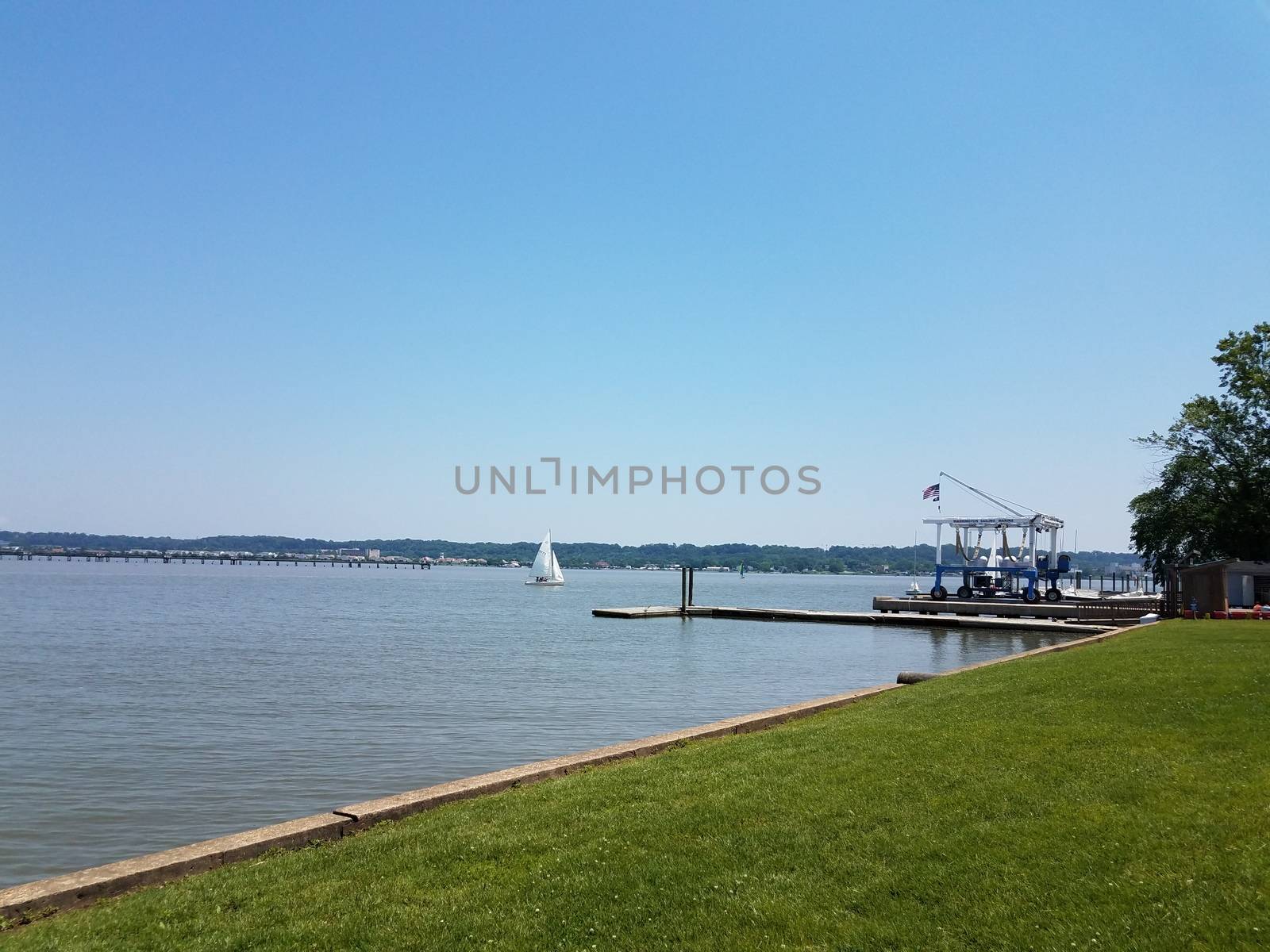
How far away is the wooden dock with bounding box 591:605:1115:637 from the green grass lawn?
42.1m

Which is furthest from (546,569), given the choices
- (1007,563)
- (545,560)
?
(1007,563)

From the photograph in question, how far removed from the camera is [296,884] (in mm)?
7391

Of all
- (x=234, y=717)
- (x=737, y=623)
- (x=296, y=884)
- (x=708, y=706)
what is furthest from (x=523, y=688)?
(x=737, y=623)

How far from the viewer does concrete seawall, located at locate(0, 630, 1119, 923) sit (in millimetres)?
7406

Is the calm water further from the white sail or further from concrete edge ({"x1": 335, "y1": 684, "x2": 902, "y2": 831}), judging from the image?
the white sail

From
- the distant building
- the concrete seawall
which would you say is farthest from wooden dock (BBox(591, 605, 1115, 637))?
the concrete seawall

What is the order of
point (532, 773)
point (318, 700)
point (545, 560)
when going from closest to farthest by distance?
point (532, 773), point (318, 700), point (545, 560)

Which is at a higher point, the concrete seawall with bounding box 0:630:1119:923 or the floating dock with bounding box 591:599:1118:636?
the concrete seawall with bounding box 0:630:1119:923

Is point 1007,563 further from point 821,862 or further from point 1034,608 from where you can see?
point 821,862

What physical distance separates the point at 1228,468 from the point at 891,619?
19.3m

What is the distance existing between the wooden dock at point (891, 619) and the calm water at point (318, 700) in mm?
2262

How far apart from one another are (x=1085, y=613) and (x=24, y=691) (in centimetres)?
5230

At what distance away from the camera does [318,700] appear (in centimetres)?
2486

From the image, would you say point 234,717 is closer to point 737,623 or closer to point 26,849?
point 26,849
